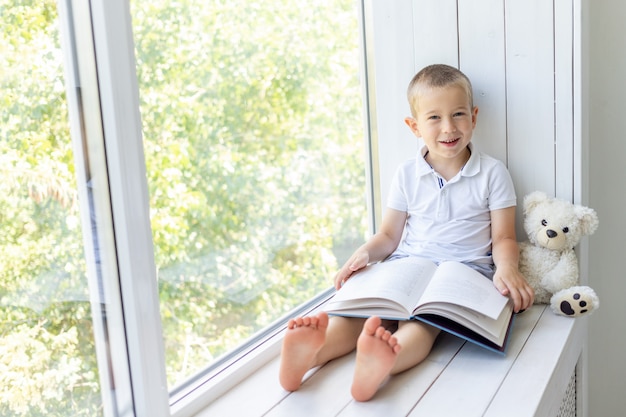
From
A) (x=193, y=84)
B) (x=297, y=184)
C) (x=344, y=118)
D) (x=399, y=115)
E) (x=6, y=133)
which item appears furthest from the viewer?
(x=344, y=118)

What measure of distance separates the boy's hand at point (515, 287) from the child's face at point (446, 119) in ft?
0.91

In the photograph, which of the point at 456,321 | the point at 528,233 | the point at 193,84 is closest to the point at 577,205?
the point at 528,233

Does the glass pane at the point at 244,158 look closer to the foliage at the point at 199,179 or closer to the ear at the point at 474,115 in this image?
the foliage at the point at 199,179

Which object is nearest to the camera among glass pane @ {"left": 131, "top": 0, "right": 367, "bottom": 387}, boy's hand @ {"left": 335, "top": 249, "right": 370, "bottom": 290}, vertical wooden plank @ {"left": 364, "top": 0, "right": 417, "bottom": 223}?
glass pane @ {"left": 131, "top": 0, "right": 367, "bottom": 387}

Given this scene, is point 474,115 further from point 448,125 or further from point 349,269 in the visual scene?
point 349,269

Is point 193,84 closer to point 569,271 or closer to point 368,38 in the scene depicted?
point 368,38

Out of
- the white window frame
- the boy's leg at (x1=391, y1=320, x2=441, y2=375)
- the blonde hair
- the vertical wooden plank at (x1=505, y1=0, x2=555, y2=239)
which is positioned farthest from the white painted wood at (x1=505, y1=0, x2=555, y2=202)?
the white window frame

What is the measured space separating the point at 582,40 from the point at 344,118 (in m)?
0.67

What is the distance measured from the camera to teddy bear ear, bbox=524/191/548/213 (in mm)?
1391

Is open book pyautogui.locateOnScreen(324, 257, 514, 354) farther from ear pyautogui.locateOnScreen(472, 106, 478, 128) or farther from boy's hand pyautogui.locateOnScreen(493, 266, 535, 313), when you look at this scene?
ear pyautogui.locateOnScreen(472, 106, 478, 128)

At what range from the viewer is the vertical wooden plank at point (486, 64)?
145 centimetres

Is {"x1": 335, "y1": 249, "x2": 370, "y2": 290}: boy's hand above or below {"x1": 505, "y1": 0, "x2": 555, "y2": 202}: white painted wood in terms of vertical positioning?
below

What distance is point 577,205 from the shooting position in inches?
54.9

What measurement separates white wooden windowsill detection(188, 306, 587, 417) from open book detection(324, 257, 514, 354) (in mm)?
49
